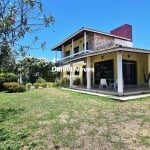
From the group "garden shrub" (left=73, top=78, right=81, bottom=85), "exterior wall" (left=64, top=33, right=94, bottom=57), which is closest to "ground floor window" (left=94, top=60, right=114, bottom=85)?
"exterior wall" (left=64, top=33, right=94, bottom=57)

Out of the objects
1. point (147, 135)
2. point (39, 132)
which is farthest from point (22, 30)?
point (147, 135)

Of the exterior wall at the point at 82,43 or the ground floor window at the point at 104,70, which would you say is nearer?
the ground floor window at the point at 104,70

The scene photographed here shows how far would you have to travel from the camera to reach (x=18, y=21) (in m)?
9.03

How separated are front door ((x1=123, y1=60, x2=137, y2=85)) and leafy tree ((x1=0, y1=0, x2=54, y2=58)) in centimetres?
1919

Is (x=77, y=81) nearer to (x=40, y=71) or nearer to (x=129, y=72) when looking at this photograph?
(x=40, y=71)

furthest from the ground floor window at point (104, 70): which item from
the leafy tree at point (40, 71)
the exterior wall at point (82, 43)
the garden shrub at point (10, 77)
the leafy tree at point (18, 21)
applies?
the leafy tree at point (18, 21)

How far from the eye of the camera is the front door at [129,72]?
2710 centimetres

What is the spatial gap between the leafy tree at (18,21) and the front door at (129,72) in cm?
1919

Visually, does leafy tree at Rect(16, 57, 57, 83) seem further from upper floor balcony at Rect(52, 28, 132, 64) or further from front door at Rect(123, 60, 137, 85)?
front door at Rect(123, 60, 137, 85)

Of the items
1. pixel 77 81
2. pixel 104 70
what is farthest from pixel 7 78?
pixel 104 70

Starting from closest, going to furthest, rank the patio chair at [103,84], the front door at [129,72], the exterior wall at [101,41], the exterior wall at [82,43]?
the patio chair at [103,84]
the front door at [129,72]
the exterior wall at [101,41]
the exterior wall at [82,43]

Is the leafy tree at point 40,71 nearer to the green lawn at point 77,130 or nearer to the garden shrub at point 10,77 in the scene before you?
the garden shrub at point 10,77

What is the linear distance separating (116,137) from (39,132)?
134 inches

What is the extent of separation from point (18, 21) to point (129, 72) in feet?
70.0
